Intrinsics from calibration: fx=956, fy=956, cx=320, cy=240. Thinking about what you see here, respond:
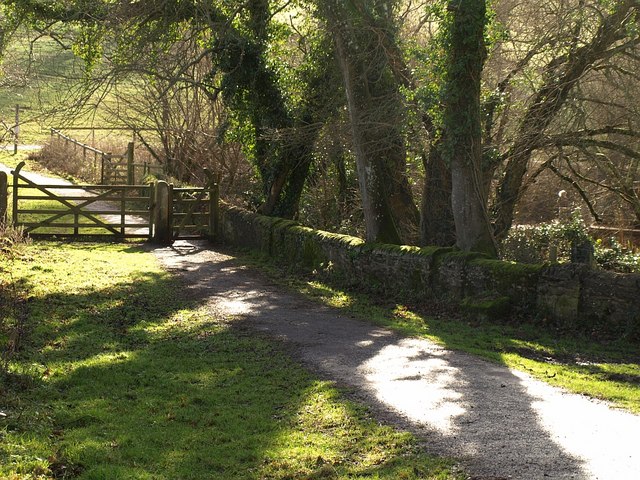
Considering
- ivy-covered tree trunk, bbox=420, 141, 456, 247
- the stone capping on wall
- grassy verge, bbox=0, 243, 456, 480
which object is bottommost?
grassy verge, bbox=0, 243, 456, 480

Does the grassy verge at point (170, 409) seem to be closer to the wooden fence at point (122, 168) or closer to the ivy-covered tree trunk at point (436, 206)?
the ivy-covered tree trunk at point (436, 206)

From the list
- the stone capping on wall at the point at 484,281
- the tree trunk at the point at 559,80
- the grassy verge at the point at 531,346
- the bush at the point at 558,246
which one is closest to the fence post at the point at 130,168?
the stone capping on wall at the point at 484,281

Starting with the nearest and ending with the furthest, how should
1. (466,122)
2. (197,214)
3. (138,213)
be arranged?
(466,122), (138,213), (197,214)

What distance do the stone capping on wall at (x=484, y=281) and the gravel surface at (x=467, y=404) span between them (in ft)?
7.12

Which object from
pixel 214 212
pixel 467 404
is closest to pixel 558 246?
pixel 214 212

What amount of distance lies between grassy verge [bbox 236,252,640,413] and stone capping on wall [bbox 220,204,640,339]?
291 millimetres

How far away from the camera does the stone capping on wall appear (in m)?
14.3

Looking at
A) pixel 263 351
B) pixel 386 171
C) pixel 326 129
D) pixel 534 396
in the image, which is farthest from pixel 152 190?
pixel 534 396

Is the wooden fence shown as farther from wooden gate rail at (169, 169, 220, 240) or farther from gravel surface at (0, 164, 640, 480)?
gravel surface at (0, 164, 640, 480)

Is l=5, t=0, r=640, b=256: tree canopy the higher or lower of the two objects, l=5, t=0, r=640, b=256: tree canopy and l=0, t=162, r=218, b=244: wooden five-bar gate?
the higher

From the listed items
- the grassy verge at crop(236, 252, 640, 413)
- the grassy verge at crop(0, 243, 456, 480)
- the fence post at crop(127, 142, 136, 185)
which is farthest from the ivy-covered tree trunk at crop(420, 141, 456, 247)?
the fence post at crop(127, 142, 136, 185)

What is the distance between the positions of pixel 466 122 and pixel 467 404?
8958mm

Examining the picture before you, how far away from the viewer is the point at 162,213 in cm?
2639

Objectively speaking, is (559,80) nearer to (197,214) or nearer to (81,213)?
(197,214)
